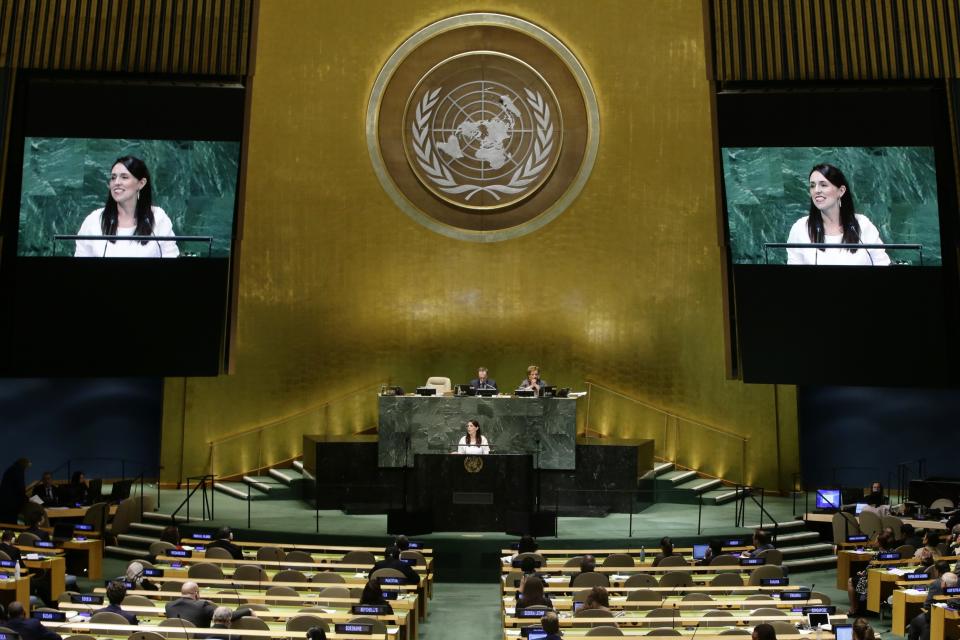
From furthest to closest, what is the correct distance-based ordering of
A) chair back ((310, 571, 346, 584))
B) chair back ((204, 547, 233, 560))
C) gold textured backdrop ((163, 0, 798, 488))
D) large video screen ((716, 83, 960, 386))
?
gold textured backdrop ((163, 0, 798, 488)) → large video screen ((716, 83, 960, 386)) → chair back ((204, 547, 233, 560)) → chair back ((310, 571, 346, 584))

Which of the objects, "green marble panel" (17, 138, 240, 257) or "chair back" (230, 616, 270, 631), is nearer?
"chair back" (230, 616, 270, 631)

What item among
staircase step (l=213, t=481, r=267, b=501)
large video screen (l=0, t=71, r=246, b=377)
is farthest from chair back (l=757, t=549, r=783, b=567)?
staircase step (l=213, t=481, r=267, b=501)

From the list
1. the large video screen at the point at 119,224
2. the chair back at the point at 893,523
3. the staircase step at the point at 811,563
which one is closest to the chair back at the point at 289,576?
the large video screen at the point at 119,224

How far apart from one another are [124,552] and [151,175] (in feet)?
16.7

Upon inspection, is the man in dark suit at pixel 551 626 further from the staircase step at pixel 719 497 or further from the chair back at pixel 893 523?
the staircase step at pixel 719 497

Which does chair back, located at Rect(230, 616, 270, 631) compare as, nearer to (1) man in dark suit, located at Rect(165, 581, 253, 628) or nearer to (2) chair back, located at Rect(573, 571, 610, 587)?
(1) man in dark suit, located at Rect(165, 581, 253, 628)

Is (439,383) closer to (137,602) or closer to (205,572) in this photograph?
(205,572)

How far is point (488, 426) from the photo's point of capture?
1666 centimetres

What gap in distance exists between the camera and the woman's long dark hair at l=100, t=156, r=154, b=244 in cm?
1587

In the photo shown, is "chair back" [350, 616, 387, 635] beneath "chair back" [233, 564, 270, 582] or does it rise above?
beneath

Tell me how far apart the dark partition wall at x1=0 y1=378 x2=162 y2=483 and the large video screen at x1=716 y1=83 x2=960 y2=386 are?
9679 millimetres

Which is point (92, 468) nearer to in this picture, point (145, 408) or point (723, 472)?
point (145, 408)

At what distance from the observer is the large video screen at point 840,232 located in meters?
15.5

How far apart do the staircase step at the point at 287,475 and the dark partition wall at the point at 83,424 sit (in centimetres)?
214
